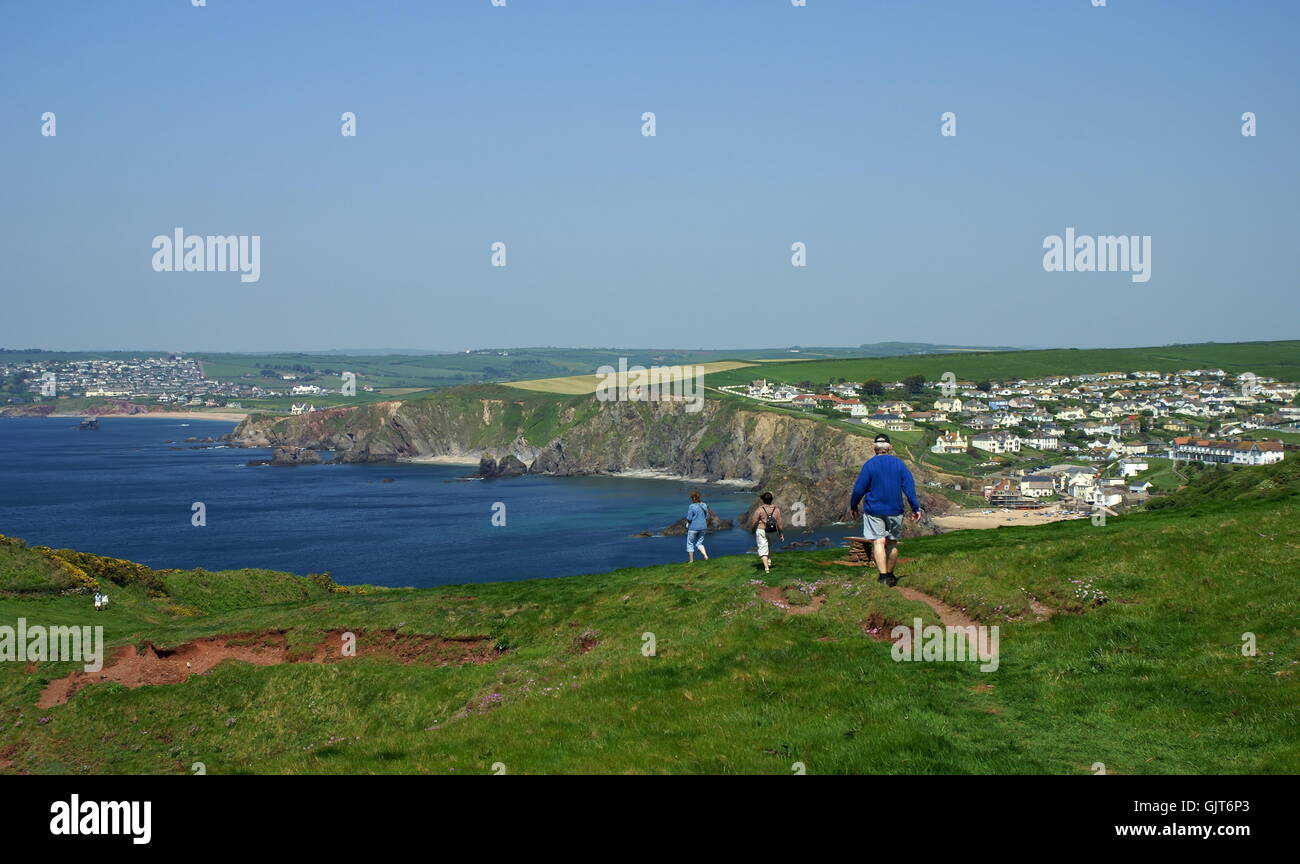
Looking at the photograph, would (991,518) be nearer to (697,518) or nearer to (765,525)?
(697,518)

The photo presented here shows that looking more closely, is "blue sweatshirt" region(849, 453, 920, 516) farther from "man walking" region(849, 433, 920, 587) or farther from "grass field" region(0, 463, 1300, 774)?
"grass field" region(0, 463, 1300, 774)

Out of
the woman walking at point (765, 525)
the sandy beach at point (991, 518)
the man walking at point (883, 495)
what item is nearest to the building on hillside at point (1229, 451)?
the sandy beach at point (991, 518)

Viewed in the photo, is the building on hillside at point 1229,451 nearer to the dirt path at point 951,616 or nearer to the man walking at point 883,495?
the dirt path at point 951,616

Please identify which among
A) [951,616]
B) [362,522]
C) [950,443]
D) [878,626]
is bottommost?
[362,522]

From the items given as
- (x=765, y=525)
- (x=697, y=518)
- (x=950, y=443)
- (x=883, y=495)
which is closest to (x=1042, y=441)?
(x=950, y=443)

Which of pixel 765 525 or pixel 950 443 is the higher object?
pixel 765 525

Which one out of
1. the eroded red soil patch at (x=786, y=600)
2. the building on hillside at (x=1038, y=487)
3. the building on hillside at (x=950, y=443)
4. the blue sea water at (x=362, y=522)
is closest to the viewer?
the eroded red soil patch at (x=786, y=600)
